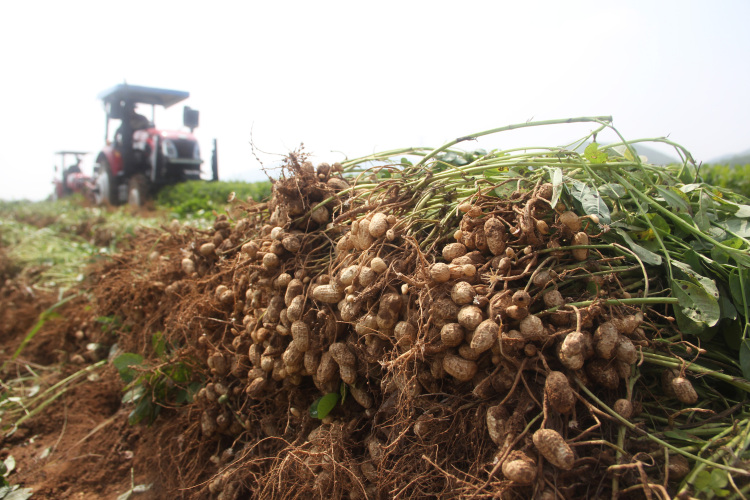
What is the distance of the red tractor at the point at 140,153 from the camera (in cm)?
1067

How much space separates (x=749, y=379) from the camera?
4.29ft

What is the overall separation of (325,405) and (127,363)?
5.07ft

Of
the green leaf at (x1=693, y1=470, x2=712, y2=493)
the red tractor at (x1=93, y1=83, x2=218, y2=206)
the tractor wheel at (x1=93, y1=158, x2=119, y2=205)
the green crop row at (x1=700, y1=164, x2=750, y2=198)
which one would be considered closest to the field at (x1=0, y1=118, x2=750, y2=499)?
the green leaf at (x1=693, y1=470, x2=712, y2=493)

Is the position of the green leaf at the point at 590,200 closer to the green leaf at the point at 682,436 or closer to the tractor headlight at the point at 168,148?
the green leaf at the point at 682,436

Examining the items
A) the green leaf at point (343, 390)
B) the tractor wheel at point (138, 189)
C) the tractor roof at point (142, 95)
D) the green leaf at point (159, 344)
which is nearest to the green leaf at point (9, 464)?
the green leaf at point (159, 344)

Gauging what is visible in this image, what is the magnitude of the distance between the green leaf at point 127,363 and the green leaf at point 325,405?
144cm

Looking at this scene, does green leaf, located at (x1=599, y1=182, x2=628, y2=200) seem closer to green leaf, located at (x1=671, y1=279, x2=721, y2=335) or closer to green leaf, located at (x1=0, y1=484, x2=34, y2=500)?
green leaf, located at (x1=671, y1=279, x2=721, y2=335)

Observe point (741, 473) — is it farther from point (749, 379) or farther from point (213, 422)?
point (213, 422)

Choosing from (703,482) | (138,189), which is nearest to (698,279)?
(703,482)

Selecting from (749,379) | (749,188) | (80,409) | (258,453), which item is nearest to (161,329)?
A: (80,409)

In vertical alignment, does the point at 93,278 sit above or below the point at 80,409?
above

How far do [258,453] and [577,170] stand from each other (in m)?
1.81

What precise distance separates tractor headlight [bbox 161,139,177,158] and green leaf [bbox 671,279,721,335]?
11484 mm

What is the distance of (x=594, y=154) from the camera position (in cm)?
173
